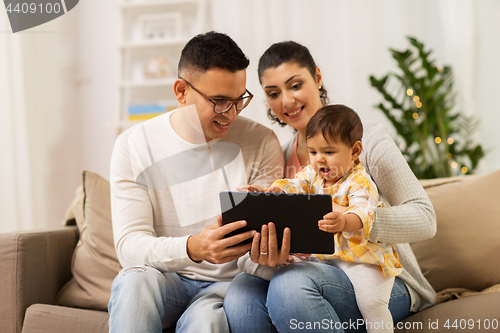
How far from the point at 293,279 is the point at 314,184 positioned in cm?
29

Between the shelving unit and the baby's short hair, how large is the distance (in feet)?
5.76

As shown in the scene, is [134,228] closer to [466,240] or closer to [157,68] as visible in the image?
[466,240]

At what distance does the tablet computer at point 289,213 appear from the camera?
956mm

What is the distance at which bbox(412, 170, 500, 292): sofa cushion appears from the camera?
1.37 meters

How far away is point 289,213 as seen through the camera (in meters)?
0.98

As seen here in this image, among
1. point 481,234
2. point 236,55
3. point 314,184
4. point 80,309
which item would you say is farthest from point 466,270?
point 80,309

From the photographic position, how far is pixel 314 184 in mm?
1181

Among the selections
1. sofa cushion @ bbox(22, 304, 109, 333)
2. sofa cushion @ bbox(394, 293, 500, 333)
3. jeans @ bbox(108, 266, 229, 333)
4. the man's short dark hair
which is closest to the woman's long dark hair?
the man's short dark hair

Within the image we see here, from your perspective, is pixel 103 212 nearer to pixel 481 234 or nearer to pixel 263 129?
pixel 263 129

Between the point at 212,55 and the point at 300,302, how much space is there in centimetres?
79

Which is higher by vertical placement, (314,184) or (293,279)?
(314,184)

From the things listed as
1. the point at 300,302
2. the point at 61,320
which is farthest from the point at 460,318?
the point at 61,320

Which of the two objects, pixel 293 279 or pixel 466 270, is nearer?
pixel 293 279

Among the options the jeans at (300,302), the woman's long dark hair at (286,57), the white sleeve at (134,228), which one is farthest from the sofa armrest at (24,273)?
the woman's long dark hair at (286,57)
